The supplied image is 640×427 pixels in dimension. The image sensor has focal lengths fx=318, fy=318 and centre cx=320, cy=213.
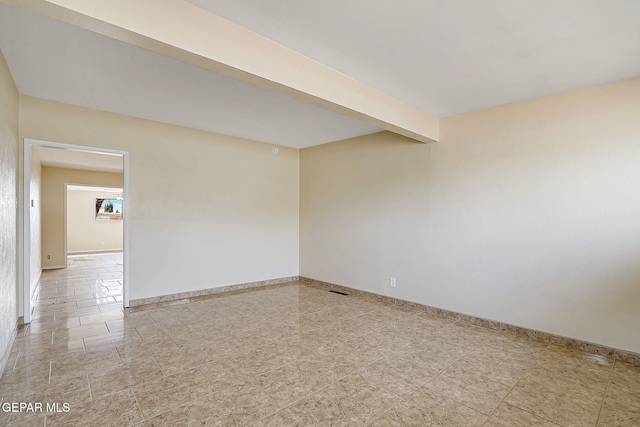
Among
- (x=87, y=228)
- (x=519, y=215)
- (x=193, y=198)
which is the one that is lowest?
(x=87, y=228)

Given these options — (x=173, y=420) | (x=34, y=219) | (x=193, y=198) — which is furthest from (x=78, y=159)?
(x=173, y=420)

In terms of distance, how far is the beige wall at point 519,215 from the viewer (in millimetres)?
2926

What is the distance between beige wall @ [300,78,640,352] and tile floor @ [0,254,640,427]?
423 mm

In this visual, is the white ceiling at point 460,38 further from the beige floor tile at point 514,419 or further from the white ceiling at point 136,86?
the beige floor tile at point 514,419

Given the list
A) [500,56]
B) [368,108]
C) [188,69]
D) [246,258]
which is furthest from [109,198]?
[500,56]

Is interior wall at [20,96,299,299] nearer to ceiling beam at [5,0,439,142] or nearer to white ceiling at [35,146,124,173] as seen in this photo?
white ceiling at [35,146,124,173]

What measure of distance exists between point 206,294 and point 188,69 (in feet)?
11.3

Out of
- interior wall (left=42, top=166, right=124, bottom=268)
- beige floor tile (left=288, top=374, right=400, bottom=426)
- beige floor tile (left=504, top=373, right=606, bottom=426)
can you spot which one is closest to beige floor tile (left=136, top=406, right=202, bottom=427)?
beige floor tile (left=288, top=374, right=400, bottom=426)

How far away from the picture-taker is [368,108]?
124 inches

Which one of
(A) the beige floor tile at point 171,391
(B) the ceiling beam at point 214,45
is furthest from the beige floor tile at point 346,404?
(B) the ceiling beam at point 214,45

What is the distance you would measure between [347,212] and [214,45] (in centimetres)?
368

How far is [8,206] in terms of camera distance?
9.59 feet

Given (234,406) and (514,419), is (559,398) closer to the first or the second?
(514,419)

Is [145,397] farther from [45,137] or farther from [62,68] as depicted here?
[45,137]
